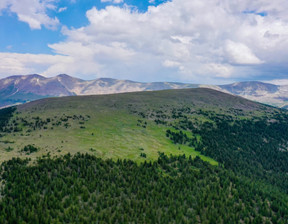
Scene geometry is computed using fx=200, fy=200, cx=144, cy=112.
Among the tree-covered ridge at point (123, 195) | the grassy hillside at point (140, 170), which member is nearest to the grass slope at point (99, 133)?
the grassy hillside at point (140, 170)

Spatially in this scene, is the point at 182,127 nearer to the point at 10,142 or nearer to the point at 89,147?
the point at 89,147

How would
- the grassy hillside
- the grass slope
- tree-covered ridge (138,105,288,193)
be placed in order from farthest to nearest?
tree-covered ridge (138,105,288,193)
the grass slope
the grassy hillside

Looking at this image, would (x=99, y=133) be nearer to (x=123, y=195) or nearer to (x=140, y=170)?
(x=140, y=170)

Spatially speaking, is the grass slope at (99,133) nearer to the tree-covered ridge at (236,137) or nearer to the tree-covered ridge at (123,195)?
the tree-covered ridge at (236,137)

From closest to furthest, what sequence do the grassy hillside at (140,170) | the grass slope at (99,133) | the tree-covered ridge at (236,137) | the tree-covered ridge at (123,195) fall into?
the tree-covered ridge at (123,195) → the grassy hillside at (140,170) → the grass slope at (99,133) → the tree-covered ridge at (236,137)

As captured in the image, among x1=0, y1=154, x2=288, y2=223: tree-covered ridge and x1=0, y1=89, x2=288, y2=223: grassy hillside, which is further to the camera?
x1=0, y1=89, x2=288, y2=223: grassy hillside

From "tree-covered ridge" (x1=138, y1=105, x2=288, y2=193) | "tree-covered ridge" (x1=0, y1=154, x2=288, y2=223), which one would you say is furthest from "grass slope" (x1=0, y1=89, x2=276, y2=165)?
"tree-covered ridge" (x1=0, y1=154, x2=288, y2=223)

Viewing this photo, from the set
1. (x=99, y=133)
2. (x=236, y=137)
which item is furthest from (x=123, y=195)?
(x=236, y=137)

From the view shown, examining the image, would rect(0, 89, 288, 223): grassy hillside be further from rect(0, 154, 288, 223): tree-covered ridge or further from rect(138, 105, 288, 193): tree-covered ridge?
rect(138, 105, 288, 193): tree-covered ridge

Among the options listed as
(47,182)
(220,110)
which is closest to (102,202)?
(47,182)
